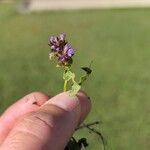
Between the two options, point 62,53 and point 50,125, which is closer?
point 50,125

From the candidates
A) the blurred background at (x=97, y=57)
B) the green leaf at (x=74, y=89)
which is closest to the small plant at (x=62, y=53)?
the green leaf at (x=74, y=89)

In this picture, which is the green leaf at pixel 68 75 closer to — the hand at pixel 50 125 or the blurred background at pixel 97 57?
the hand at pixel 50 125

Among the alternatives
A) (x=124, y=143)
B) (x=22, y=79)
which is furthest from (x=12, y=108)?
(x=22, y=79)

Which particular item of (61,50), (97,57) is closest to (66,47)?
(61,50)

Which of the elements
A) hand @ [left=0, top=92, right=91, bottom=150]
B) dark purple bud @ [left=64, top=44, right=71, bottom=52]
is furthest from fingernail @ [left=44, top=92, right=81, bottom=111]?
dark purple bud @ [left=64, top=44, right=71, bottom=52]

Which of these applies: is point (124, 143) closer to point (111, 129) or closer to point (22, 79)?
point (111, 129)

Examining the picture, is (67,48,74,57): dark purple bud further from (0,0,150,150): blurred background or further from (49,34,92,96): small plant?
(0,0,150,150): blurred background

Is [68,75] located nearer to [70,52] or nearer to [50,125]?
[70,52]
